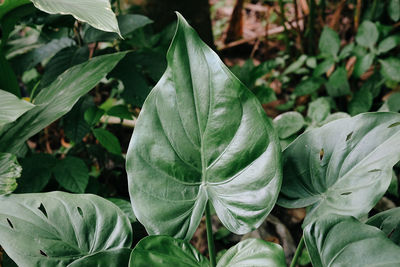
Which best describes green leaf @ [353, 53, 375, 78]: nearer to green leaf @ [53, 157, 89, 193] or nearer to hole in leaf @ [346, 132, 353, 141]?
hole in leaf @ [346, 132, 353, 141]

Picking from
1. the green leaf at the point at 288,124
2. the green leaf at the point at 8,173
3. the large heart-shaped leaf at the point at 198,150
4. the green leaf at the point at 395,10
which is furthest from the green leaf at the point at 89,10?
the green leaf at the point at 395,10

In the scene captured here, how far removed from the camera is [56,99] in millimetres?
917

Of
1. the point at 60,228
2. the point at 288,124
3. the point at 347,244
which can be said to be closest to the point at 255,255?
the point at 347,244

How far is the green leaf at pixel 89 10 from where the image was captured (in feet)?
2.24

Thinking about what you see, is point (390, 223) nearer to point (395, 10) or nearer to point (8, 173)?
point (8, 173)

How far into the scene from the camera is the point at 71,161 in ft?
3.55

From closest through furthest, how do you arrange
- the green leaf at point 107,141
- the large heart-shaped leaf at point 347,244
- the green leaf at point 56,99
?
the large heart-shaped leaf at point 347,244 < the green leaf at point 56,99 < the green leaf at point 107,141

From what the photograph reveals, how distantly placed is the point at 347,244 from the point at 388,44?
107cm

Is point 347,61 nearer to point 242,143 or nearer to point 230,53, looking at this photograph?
point 230,53

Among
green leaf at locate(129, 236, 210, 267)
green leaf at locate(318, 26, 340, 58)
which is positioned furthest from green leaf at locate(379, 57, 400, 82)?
green leaf at locate(129, 236, 210, 267)

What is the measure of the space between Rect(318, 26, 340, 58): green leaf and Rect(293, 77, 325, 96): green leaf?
113 millimetres

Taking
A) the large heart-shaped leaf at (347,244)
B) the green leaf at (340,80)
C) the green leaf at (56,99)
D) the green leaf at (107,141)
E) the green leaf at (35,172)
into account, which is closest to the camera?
the large heart-shaped leaf at (347,244)

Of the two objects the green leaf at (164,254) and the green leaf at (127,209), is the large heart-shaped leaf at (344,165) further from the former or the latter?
the green leaf at (127,209)

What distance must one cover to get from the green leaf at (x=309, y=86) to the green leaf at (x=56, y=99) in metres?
0.88
